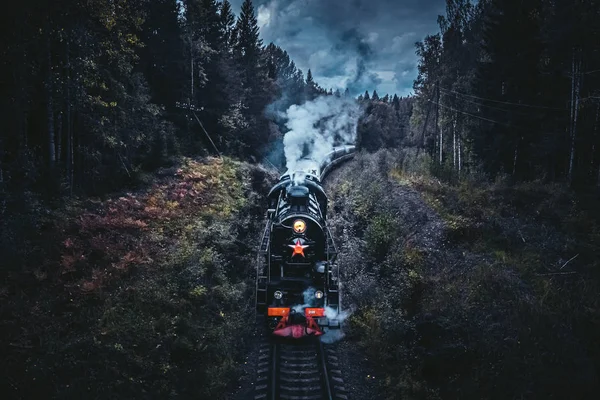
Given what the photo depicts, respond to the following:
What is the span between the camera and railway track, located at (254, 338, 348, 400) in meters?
8.80

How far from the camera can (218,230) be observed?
15211 millimetres

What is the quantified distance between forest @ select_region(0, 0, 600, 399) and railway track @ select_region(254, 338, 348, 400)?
0.94 meters

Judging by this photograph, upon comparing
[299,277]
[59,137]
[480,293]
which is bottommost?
[480,293]

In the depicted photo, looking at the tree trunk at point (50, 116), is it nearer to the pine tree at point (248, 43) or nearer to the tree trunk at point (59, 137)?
the tree trunk at point (59, 137)

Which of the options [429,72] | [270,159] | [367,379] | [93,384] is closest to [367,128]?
[429,72]

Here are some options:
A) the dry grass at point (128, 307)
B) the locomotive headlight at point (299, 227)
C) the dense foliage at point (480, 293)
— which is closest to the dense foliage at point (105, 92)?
the dry grass at point (128, 307)

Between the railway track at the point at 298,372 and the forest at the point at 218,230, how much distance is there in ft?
3.09

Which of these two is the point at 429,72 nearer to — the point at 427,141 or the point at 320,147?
the point at 427,141

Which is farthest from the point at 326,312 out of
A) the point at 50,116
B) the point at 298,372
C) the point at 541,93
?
the point at 541,93

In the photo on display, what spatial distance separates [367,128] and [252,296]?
1482 inches

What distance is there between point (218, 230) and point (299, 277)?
5254 millimetres

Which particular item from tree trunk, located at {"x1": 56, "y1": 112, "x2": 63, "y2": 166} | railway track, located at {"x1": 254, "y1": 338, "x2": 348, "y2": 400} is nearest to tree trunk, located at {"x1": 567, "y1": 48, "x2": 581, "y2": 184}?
railway track, located at {"x1": 254, "y1": 338, "x2": 348, "y2": 400}

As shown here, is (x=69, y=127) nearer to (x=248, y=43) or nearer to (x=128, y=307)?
(x=128, y=307)

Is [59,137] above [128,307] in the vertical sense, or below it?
above
